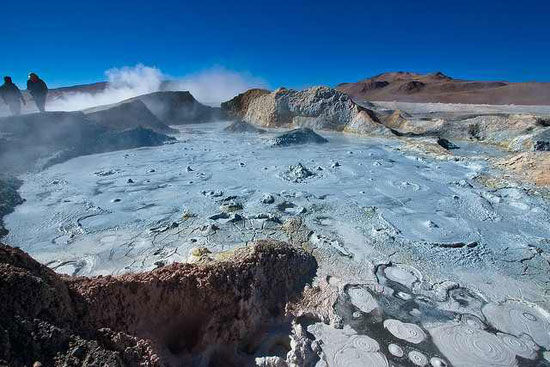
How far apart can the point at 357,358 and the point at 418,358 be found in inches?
15.6

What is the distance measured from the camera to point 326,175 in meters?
6.40

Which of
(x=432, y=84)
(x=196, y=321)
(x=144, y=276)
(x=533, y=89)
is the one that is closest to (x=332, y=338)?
(x=196, y=321)

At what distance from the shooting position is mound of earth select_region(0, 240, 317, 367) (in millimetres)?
1412

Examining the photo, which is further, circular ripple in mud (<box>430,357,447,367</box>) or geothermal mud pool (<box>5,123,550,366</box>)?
geothermal mud pool (<box>5,123,550,366</box>)

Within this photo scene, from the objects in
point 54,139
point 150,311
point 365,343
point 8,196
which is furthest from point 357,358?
point 54,139

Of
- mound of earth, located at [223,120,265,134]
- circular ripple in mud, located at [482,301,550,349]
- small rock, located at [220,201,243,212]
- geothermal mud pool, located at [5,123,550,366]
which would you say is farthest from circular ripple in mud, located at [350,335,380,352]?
mound of earth, located at [223,120,265,134]

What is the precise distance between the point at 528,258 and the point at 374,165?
3876 millimetres

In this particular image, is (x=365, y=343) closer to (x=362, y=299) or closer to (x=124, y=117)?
(x=362, y=299)

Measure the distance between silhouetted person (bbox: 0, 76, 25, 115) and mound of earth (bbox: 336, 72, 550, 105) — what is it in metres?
32.9

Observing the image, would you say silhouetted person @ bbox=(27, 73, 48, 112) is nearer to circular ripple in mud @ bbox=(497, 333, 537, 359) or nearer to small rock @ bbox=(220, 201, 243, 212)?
small rock @ bbox=(220, 201, 243, 212)

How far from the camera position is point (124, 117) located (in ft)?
41.3

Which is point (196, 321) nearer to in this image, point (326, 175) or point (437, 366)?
point (437, 366)

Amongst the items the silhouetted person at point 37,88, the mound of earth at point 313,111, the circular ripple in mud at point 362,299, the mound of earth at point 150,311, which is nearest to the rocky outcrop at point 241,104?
the mound of earth at point 313,111

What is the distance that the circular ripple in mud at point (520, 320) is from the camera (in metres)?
2.57
